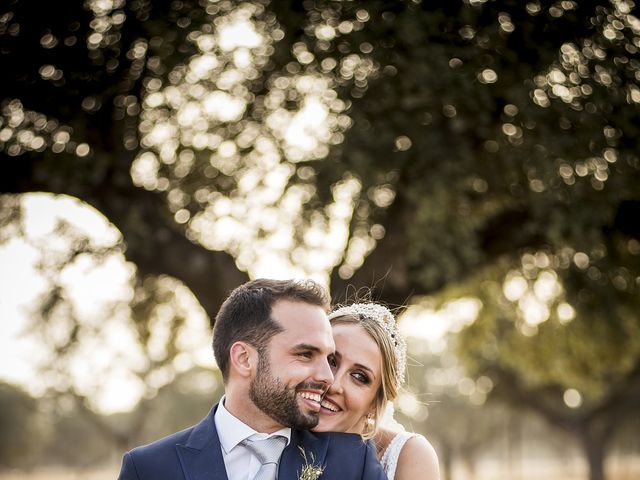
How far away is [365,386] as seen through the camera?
518cm

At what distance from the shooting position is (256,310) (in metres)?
4.70

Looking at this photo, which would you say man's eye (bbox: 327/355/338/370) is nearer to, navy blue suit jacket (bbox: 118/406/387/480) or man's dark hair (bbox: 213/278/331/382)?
man's dark hair (bbox: 213/278/331/382)

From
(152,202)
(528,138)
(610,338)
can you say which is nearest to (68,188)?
(152,202)

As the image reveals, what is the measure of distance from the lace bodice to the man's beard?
103 centimetres

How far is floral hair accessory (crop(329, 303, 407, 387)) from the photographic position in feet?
18.1

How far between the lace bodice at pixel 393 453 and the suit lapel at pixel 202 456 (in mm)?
1286

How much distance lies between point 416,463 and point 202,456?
5.09 ft

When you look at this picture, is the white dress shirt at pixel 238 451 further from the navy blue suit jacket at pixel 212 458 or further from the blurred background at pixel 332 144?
the blurred background at pixel 332 144

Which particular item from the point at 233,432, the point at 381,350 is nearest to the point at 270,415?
the point at 233,432

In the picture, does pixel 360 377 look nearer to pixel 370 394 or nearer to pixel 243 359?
pixel 370 394

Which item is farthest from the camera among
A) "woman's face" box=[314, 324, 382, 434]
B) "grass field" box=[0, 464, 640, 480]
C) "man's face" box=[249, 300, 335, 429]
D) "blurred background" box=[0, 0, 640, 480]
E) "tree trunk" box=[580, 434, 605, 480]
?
"grass field" box=[0, 464, 640, 480]

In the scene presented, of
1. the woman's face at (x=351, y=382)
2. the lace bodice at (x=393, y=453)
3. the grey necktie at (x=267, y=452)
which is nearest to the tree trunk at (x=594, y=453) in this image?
the lace bodice at (x=393, y=453)

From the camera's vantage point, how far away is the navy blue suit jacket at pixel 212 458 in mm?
4289

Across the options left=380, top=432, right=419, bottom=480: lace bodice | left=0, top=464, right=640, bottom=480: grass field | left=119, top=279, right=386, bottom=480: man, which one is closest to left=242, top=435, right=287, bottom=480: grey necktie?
left=119, top=279, right=386, bottom=480: man
